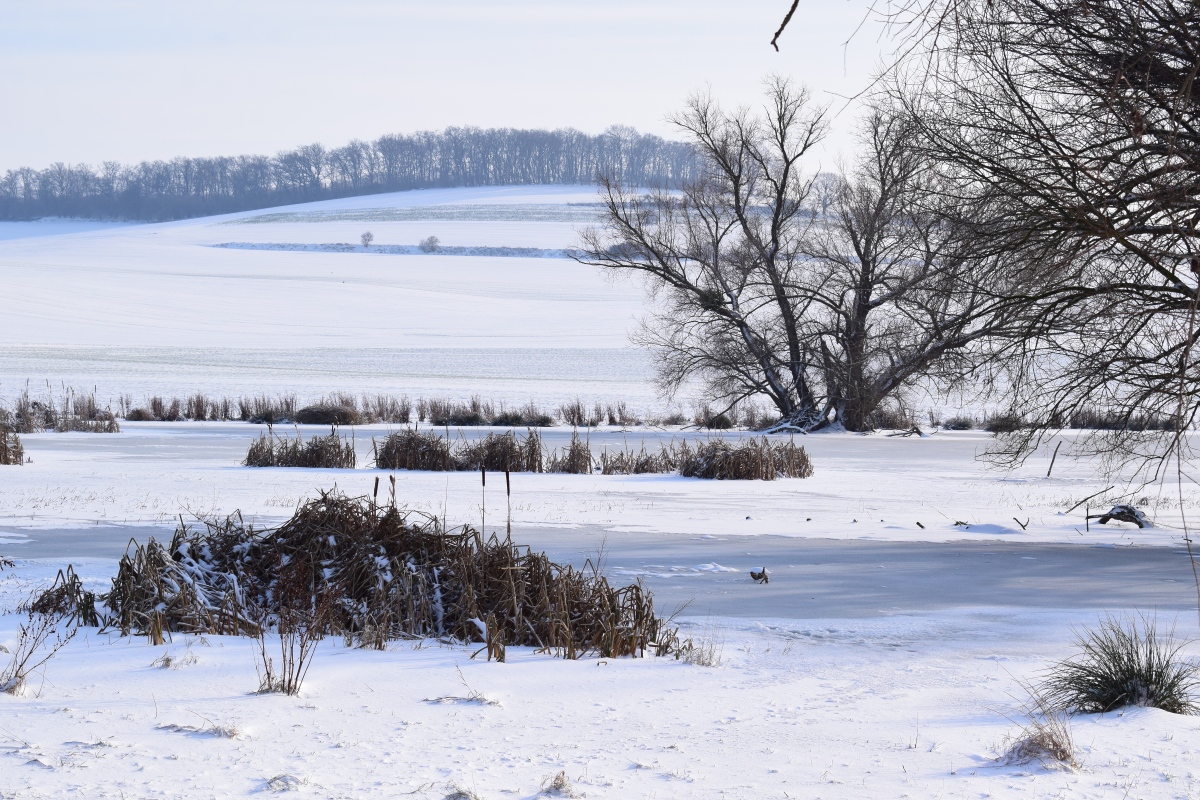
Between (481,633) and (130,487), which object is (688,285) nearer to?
(130,487)

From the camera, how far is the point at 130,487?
51.8 feet

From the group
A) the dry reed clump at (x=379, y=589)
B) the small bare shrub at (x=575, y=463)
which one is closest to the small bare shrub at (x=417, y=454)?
the small bare shrub at (x=575, y=463)

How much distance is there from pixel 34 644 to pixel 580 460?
14.6 m

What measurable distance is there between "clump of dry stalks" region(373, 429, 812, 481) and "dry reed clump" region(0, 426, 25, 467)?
19.1 ft

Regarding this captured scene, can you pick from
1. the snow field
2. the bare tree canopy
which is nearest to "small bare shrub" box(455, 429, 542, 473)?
the bare tree canopy

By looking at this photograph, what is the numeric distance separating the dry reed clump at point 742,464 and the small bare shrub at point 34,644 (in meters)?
13.2

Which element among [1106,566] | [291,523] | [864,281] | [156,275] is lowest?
[1106,566]

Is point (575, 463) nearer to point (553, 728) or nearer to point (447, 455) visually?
point (447, 455)

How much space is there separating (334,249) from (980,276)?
3697 inches

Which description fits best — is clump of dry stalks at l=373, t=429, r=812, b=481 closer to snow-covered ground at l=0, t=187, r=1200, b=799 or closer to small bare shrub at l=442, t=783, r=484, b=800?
snow-covered ground at l=0, t=187, r=1200, b=799

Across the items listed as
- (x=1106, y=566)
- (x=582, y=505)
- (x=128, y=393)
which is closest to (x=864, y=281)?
(x=582, y=505)

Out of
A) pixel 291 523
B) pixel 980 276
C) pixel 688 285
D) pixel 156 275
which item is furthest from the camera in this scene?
pixel 156 275

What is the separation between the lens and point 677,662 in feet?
22.3

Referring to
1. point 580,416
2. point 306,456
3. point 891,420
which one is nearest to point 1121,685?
point 306,456
